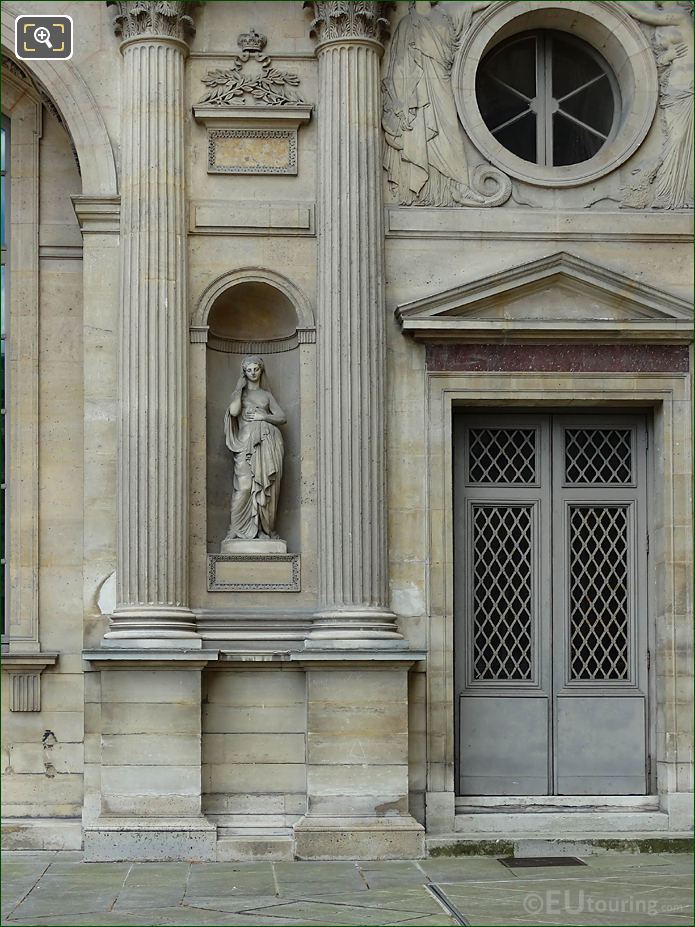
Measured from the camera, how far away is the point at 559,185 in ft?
48.5

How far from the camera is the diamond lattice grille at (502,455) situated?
587 inches

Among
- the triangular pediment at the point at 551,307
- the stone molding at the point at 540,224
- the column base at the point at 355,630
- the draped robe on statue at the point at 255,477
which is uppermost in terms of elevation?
the stone molding at the point at 540,224

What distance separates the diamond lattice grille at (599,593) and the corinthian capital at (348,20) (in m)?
4.76

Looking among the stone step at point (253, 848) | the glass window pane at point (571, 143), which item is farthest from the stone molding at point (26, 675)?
→ the glass window pane at point (571, 143)

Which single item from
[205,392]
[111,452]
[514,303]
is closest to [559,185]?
[514,303]

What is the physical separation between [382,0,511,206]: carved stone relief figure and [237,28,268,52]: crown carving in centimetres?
119

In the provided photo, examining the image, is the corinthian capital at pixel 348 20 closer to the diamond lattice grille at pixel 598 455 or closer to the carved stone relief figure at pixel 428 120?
the carved stone relief figure at pixel 428 120

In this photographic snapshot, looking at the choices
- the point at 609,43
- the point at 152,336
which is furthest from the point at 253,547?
the point at 609,43

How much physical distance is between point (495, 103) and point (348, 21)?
1.70m

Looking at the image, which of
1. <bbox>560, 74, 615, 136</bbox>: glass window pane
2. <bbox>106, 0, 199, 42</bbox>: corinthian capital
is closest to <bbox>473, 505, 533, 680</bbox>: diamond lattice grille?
<bbox>560, 74, 615, 136</bbox>: glass window pane

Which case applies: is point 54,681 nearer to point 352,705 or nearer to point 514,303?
point 352,705

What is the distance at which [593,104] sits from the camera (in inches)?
604

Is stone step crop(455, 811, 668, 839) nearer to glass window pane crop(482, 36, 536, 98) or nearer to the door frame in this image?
the door frame

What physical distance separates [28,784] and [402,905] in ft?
15.6
